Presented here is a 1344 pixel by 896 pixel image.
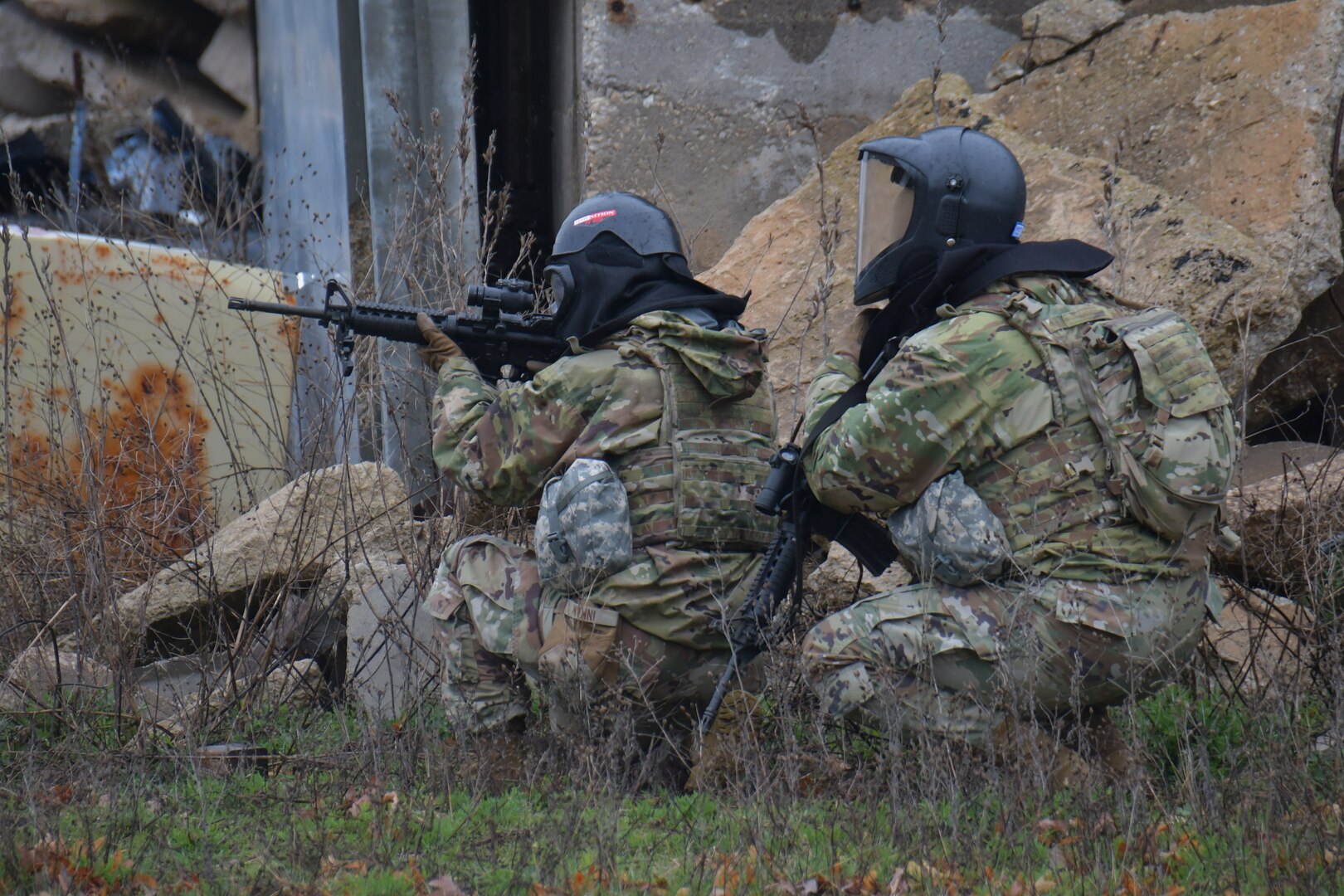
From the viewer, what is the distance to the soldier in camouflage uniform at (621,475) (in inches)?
143

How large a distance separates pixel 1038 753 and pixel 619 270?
168cm

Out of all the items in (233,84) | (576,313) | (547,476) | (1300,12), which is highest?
(233,84)

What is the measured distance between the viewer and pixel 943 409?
10.6ft

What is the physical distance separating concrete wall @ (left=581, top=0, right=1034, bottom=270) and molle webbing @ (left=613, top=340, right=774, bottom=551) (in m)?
2.92

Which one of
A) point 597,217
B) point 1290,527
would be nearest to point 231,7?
point 597,217

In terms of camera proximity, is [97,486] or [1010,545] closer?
[1010,545]

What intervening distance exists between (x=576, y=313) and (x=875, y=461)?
102 centimetres

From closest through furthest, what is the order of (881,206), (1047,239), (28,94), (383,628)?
(881,206), (383,628), (1047,239), (28,94)

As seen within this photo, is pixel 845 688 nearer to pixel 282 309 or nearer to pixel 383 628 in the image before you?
pixel 383 628

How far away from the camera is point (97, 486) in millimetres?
4508

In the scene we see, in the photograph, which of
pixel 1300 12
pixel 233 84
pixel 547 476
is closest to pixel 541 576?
pixel 547 476

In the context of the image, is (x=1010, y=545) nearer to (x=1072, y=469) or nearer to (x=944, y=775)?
(x=1072, y=469)

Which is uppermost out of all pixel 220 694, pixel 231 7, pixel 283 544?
pixel 231 7

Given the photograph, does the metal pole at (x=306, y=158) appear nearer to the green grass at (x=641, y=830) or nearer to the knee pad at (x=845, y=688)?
the green grass at (x=641, y=830)
